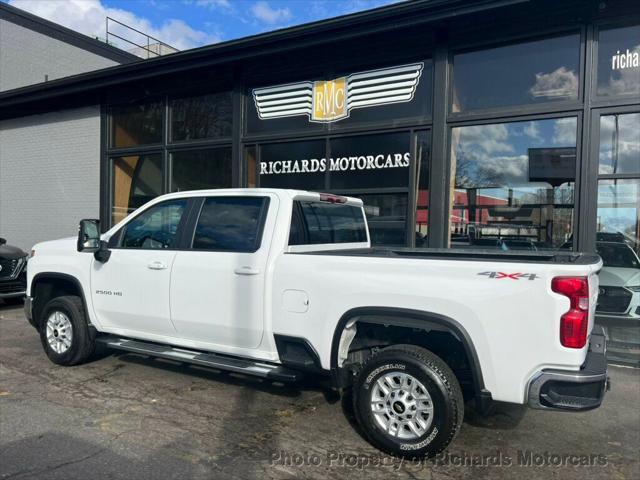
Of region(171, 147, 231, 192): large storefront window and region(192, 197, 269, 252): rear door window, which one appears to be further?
region(171, 147, 231, 192): large storefront window

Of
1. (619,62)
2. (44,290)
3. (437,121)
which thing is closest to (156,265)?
(44,290)

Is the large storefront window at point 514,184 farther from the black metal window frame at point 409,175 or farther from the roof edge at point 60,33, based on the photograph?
the roof edge at point 60,33

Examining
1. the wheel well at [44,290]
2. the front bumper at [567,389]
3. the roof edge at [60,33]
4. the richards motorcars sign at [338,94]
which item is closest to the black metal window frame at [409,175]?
the richards motorcars sign at [338,94]

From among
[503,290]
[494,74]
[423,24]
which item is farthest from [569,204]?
[503,290]

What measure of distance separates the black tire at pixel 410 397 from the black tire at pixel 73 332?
3.30 metres

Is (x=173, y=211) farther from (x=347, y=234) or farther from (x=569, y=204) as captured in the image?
(x=569, y=204)

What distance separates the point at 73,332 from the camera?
18.7 feet

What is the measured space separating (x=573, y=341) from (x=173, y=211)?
3.74 metres

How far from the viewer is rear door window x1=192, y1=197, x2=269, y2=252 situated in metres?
4.63

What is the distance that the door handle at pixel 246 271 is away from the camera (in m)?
4.40

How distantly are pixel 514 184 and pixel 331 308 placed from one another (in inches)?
180

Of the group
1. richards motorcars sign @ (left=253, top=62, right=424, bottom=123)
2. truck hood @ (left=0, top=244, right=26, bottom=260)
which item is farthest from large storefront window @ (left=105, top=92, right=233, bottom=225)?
truck hood @ (left=0, top=244, right=26, bottom=260)

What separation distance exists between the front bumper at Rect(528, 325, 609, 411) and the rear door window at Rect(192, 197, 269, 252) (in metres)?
2.42

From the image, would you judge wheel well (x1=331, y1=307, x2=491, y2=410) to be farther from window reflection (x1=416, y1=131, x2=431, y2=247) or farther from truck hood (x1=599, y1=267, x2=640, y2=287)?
window reflection (x1=416, y1=131, x2=431, y2=247)
